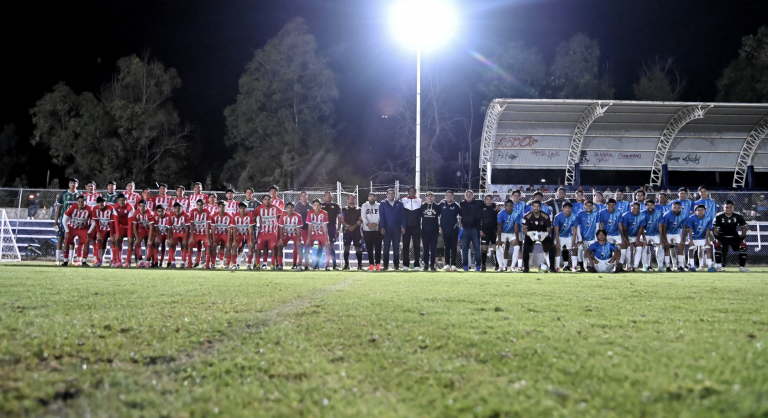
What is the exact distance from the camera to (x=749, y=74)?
3741 centimetres

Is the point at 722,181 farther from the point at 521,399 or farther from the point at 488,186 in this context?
the point at 521,399

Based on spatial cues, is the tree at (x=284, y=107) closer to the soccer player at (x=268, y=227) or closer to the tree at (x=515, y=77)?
the tree at (x=515, y=77)

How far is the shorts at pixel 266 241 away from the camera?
14.9m

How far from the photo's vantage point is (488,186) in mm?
28250

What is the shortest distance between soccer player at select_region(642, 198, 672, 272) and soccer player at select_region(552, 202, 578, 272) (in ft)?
6.76

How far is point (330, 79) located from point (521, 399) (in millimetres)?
34796

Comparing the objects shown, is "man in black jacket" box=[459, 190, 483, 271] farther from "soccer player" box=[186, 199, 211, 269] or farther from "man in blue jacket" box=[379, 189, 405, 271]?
"soccer player" box=[186, 199, 211, 269]

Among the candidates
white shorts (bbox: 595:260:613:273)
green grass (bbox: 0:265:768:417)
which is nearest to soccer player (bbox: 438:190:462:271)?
white shorts (bbox: 595:260:613:273)

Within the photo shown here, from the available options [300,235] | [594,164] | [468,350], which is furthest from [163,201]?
[594,164]

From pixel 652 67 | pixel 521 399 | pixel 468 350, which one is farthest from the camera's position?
pixel 652 67

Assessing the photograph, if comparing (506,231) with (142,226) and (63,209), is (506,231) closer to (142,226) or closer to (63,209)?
(142,226)

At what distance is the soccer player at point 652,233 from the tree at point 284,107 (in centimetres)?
2316

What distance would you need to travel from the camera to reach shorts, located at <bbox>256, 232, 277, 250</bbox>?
14867 millimetres

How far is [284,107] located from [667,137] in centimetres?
2315
